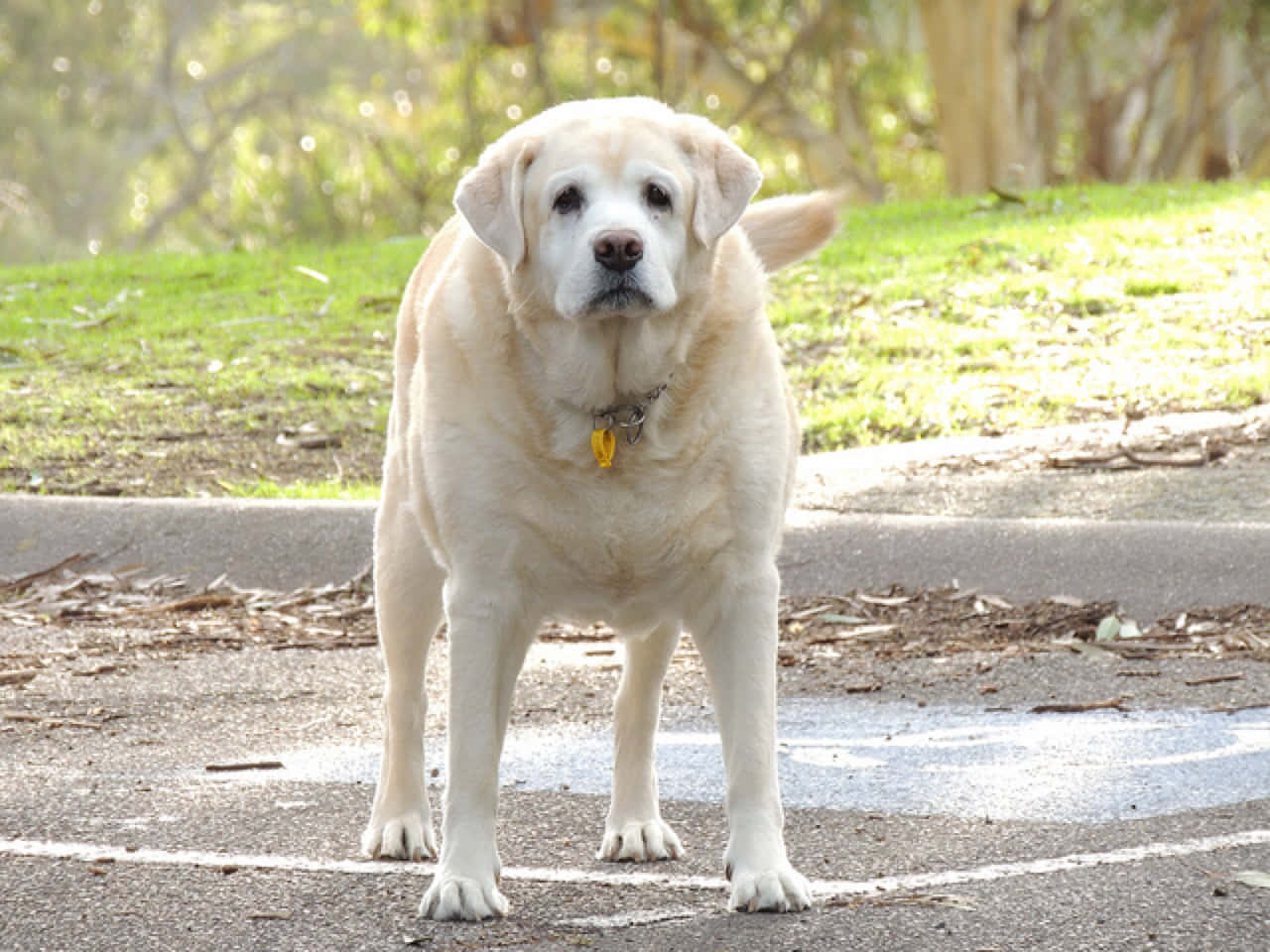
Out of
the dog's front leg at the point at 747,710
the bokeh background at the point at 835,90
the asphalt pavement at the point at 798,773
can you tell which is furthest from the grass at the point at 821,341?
the dog's front leg at the point at 747,710

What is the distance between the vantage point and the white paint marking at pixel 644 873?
12.6 ft

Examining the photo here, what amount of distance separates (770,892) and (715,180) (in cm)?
142

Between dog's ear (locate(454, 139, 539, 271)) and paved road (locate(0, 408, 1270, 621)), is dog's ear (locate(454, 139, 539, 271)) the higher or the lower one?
the higher one

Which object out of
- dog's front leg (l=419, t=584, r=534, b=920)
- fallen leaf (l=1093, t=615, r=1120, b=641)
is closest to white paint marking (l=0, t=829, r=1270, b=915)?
dog's front leg (l=419, t=584, r=534, b=920)

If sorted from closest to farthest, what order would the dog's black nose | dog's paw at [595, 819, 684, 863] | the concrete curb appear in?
the dog's black nose
dog's paw at [595, 819, 684, 863]
the concrete curb

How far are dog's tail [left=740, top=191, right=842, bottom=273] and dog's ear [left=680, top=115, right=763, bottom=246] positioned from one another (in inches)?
26.7

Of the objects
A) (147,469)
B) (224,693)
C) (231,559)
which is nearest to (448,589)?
(224,693)

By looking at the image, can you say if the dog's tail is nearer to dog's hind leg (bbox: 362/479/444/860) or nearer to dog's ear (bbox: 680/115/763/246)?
dog's ear (bbox: 680/115/763/246)

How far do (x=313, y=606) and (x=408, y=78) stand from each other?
32.4 m

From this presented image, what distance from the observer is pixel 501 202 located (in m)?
3.95

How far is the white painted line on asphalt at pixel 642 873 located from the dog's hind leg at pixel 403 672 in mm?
92

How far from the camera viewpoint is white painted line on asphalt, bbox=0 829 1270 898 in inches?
152

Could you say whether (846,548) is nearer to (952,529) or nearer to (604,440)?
(952,529)

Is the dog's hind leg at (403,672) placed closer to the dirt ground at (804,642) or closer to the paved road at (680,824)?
the paved road at (680,824)
